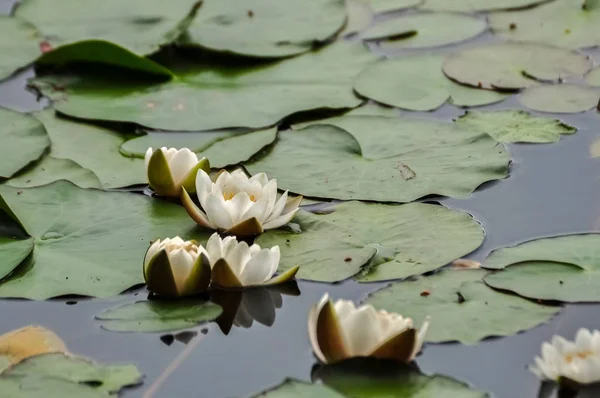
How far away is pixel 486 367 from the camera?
5.80ft

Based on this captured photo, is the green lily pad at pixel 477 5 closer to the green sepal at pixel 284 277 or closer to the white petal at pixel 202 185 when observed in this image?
the white petal at pixel 202 185

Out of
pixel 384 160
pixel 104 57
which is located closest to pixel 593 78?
pixel 384 160

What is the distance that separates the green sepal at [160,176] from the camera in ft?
7.57

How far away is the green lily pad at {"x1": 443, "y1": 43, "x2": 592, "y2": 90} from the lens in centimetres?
300

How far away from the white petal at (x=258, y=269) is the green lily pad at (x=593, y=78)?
1.49 meters

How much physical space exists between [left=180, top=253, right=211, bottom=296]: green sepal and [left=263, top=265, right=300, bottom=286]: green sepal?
141 millimetres

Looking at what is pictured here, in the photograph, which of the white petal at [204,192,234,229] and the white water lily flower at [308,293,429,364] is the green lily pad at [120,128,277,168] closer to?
the white petal at [204,192,234,229]

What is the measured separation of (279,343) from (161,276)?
0.30 metres

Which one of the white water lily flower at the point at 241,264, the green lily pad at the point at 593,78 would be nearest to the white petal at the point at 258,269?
the white water lily flower at the point at 241,264

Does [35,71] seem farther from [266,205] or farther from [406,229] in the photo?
[406,229]

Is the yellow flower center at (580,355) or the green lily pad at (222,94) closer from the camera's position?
the yellow flower center at (580,355)

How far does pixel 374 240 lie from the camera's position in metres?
2.17

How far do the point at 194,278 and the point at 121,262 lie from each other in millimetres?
232

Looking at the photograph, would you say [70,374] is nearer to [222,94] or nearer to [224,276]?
[224,276]
